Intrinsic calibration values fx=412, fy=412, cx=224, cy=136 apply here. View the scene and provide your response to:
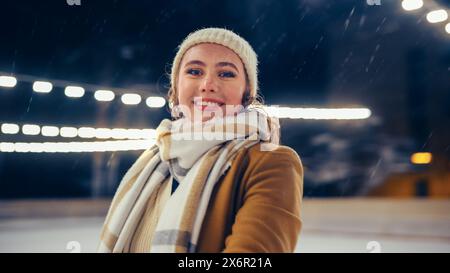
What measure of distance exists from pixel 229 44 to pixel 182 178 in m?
0.38

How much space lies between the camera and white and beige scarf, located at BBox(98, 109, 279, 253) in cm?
96

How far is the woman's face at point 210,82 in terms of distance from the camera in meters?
1.07

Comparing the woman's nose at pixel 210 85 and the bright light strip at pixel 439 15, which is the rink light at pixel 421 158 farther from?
the woman's nose at pixel 210 85

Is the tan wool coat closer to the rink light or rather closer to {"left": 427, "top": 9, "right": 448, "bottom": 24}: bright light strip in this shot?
{"left": 427, "top": 9, "right": 448, "bottom": 24}: bright light strip

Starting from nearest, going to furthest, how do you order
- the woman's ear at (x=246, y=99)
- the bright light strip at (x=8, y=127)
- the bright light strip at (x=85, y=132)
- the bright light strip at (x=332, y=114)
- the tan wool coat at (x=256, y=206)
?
the tan wool coat at (x=256, y=206) < the woman's ear at (x=246, y=99) < the bright light strip at (x=8, y=127) < the bright light strip at (x=85, y=132) < the bright light strip at (x=332, y=114)

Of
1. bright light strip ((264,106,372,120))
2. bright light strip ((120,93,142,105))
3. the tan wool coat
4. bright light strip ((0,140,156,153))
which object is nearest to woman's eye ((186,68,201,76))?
the tan wool coat

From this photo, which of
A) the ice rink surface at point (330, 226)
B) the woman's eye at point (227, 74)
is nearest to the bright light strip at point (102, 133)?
the ice rink surface at point (330, 226)

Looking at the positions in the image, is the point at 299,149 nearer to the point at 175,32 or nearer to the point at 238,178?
the point at 175,32

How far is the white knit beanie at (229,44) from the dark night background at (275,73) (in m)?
0.22

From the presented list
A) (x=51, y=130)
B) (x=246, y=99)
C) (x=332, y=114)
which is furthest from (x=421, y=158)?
(x=246, y=99)

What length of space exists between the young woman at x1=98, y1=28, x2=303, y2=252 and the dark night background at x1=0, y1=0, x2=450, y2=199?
0.33 meters

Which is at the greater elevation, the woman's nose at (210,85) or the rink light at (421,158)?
the rink light at (421,158)

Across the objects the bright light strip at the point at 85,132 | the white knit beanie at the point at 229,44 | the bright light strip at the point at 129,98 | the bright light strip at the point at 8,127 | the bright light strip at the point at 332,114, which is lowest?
the white knit beanie at the point at 229,44
